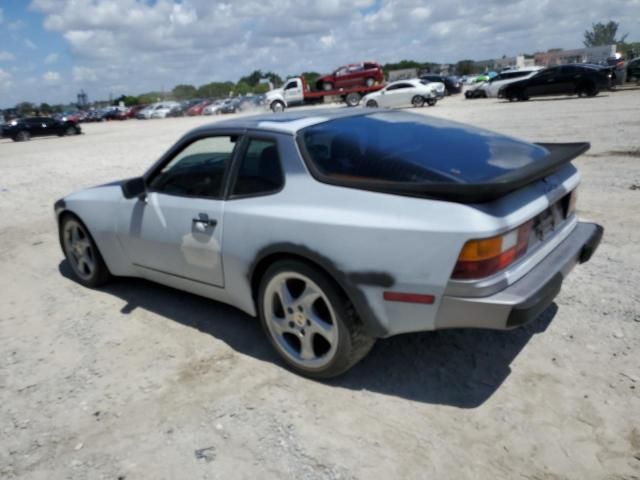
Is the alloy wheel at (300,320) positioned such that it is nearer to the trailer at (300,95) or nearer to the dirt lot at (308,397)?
the dirt lot at (308,397)

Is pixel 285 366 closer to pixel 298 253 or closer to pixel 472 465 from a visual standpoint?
pixel 298 253

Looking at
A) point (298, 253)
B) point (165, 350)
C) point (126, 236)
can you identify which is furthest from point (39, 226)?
point (298, 253)

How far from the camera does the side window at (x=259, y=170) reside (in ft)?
9.87

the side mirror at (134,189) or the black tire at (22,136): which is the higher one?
the black tire at (22,136)

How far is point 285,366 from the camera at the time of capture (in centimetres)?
316

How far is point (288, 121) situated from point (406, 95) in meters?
26.2

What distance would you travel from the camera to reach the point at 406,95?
91.6 feet

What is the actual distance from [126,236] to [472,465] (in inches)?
115

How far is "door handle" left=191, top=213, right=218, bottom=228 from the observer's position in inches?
128

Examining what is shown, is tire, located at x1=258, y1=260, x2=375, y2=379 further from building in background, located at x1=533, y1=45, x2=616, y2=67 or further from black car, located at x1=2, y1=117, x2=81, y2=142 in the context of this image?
building in background, located at x1=533, y1=45, x2=616, y2=67

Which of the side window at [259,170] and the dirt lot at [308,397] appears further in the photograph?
the side window at [259,170]

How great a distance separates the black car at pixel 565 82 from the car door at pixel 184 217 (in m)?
23.6

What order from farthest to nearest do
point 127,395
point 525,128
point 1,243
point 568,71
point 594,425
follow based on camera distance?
point 568,71 → point 525,128 → point 1,243 → point 127,395 → point 594,425

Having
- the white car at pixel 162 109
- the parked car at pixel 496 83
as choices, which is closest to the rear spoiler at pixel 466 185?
the parked car at pixel 496 83
